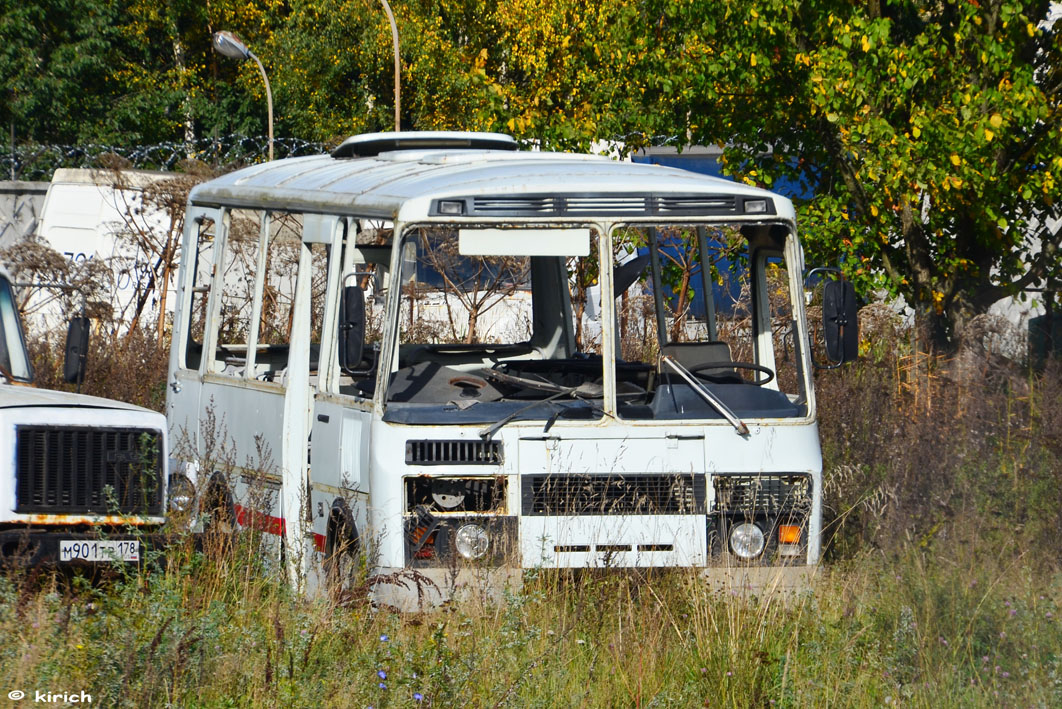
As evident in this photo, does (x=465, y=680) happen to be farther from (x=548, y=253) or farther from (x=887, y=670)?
(x=548, y=253)

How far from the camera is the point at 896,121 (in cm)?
1226

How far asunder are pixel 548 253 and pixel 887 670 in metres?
2.51

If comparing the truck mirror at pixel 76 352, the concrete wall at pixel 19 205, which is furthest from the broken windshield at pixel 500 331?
the concrete wall at pixel 19 205

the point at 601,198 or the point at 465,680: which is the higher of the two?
the point at 601,198

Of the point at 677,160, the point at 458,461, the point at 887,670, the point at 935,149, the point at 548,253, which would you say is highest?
the point at 677,160

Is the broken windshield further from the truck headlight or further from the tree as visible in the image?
the tree

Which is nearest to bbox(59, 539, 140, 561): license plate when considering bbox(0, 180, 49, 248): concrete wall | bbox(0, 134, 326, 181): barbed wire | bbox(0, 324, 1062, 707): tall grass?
bbox(0, 324, 1062, 707): tall grass

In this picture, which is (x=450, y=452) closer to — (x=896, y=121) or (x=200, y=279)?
(x=200, y=279)

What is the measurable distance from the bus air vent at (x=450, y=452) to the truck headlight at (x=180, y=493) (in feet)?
4.55

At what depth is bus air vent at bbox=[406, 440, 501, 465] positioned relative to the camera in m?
6.96

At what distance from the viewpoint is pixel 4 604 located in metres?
6.01

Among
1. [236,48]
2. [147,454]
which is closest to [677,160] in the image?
[236,48]

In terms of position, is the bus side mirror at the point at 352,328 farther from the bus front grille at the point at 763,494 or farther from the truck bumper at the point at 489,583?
the bus front grille at the point at 763,494

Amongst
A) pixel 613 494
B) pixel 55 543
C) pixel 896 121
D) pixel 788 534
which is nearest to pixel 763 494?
pixel 788 534
